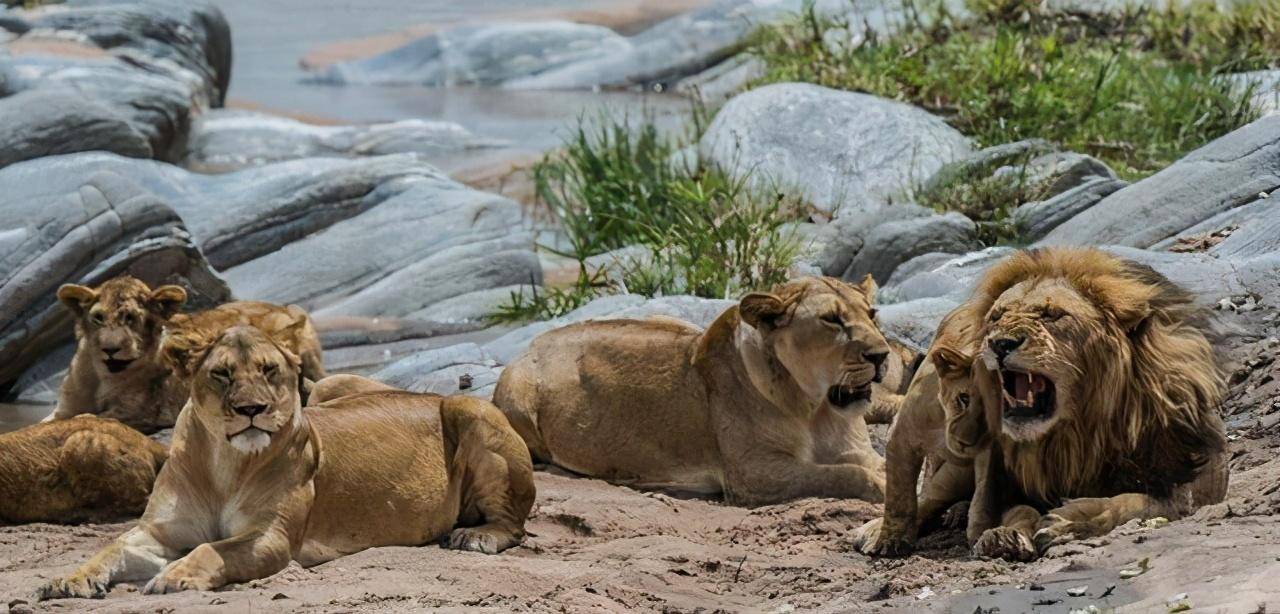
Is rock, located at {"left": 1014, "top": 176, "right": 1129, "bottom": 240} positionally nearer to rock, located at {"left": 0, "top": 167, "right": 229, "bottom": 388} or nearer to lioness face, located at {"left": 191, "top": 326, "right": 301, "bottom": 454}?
rock, located at {"left": 0, "top": 167, "right": 229, "bottom": 388}

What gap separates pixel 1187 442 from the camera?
6980 millimetres

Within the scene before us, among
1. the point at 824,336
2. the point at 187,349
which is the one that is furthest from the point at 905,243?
the point at 187,349

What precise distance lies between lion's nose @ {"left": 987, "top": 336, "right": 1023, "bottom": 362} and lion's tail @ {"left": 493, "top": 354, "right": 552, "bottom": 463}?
3.66 meters

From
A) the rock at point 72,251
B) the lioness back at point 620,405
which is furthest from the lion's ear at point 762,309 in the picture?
the rock at point 72,251

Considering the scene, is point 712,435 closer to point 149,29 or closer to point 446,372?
point 446,372

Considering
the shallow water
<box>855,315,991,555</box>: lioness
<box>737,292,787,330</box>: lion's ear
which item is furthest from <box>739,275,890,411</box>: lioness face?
the shallow water

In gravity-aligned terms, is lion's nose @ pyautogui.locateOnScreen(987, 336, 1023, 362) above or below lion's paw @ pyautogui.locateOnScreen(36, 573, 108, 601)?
above

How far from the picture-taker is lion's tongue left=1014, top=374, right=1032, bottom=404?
6945mm

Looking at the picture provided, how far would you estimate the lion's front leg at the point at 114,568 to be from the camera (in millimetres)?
6965

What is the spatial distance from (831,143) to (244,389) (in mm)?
10042

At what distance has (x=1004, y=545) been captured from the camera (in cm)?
695

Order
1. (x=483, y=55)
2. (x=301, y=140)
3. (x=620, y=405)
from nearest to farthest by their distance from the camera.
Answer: (x=620, y=405)
(x=301, y=140)
(x=483, y=55)

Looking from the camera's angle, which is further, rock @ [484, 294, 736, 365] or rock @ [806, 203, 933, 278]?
rock @ [806, 203, 933, 278]

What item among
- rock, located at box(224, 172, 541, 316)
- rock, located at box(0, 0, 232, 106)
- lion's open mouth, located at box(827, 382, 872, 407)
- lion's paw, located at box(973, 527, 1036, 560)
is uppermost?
lion's paw, located at box(973, 527, 1036, 560)
